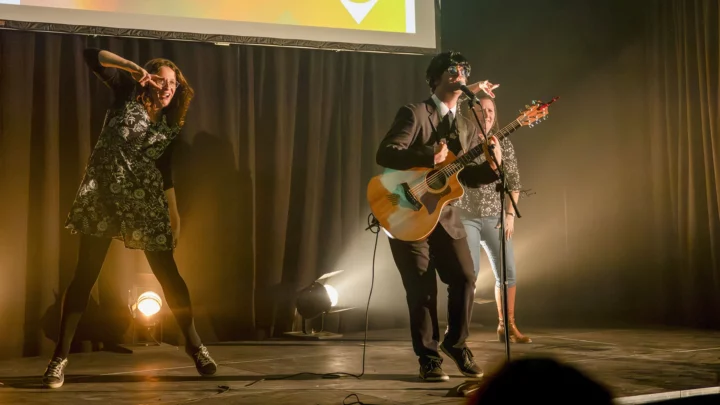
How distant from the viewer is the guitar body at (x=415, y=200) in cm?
392

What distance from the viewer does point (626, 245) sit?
288 inches

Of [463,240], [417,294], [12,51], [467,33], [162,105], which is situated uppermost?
[467,33]

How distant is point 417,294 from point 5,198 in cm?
279

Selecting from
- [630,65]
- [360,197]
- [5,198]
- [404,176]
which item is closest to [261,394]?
[404,176]

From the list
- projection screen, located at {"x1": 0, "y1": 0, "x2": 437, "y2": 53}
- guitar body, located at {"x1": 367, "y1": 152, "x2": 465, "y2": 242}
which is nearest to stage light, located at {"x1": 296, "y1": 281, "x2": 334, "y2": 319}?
projection screen, located at {"x1": 0, "y1": 0, "x2": 437, "y2": 53}

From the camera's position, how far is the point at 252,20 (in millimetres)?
5496

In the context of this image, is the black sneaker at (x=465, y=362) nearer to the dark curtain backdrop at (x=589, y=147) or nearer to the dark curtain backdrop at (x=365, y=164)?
the dark curtain backdrop at (x=365, y=164)

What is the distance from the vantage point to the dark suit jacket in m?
3.88

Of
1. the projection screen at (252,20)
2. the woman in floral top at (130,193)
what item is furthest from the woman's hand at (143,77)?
the projection screen at (252,20)

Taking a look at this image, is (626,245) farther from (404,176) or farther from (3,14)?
(3,14)

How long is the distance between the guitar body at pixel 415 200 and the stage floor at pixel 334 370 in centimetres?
77

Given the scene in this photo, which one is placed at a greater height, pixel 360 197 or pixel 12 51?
pixel 12 51

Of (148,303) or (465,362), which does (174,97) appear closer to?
(148,303)

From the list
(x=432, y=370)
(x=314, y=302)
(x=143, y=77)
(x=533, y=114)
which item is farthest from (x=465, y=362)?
(x=143, y=77)
